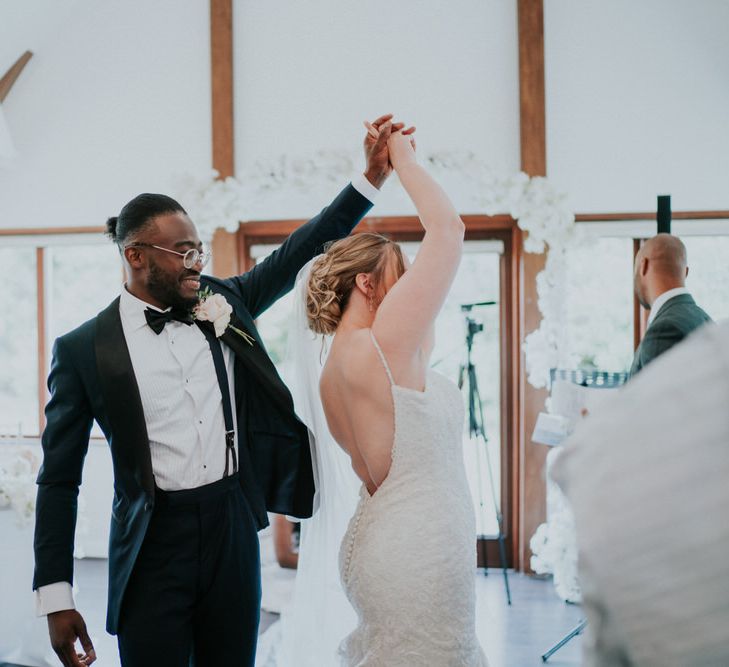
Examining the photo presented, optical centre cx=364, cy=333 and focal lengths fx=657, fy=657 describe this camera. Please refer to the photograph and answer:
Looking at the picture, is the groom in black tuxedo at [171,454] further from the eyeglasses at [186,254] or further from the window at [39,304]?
the window at [39,304]

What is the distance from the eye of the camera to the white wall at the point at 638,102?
4559 millimetres

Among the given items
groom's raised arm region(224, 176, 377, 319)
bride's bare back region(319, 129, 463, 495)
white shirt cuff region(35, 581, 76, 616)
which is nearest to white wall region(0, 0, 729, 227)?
groom's raised arm region(224, 176, 377, 319)

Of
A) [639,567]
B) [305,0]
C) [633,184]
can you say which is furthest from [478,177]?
[639,567]

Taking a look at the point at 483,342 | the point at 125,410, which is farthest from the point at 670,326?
the point at 483,342

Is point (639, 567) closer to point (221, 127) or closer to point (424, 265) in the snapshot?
point (424, 265)

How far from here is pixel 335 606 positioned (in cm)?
205

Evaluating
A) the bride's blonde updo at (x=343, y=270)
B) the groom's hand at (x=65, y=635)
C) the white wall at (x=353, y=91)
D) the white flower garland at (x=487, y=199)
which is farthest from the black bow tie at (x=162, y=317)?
the white wall at (x=353, y=91)

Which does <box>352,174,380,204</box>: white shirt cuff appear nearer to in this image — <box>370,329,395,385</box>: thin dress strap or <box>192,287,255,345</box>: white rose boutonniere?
<box>192,287,255,345</box>: white rose boutonniere

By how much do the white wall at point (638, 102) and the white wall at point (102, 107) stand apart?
2642 millimetres

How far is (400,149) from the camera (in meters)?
1.69

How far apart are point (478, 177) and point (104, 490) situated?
11.9 ft

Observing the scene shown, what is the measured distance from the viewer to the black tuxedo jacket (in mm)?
1635

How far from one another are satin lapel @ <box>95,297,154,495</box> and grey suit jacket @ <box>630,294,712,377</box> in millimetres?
1674

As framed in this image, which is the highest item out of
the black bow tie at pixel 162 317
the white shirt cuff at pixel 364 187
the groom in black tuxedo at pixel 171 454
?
the white shirt cuff at pixel 364 187
